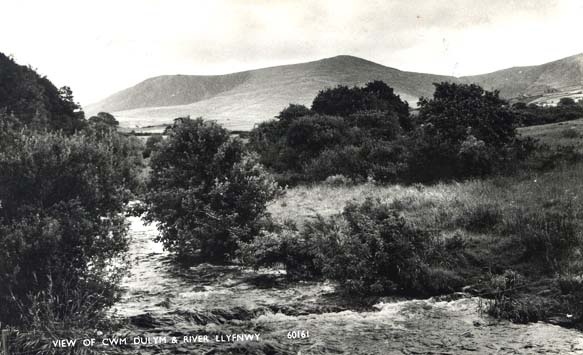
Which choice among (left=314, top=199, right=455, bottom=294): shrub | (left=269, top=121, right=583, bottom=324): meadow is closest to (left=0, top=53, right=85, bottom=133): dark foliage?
(left=269, top=121, right=583, bottom=324): meadow

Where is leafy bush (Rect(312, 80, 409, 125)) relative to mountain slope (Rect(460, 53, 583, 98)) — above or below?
below

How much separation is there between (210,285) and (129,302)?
2246 millimetres

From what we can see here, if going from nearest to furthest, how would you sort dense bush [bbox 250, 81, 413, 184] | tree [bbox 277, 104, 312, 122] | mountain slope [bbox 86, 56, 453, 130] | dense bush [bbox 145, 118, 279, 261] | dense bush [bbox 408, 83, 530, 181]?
dense bush [bbox 145, 118, 279, 261] < dense bush [bbox 408, 83, 530, 181] < dense bush [bbox 250, 81, 413, 184] < tree [bbox 277, 104, 312, 122] < mountain slope [bbox 86, 56, 453, 130]

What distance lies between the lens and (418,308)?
1039 cm

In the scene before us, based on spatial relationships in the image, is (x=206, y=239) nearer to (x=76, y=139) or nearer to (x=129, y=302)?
(x=129, y=302)

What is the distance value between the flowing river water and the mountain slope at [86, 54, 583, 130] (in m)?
69.5

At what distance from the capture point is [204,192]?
14836mm

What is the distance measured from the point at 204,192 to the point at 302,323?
6.40 meters

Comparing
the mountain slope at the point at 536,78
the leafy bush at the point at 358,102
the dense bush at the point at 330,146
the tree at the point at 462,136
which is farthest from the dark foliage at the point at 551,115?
the mountain slope at the point at 536,78

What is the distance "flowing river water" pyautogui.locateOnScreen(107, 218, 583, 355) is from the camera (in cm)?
838

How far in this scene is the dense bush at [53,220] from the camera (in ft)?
24.6

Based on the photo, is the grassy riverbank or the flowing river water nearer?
the flowing river water

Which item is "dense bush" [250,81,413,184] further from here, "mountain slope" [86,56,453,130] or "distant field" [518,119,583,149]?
"mountain slope" [86,56,453,130]

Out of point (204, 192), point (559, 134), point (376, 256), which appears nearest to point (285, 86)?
point (559, 134)
